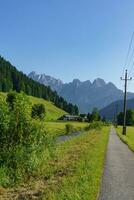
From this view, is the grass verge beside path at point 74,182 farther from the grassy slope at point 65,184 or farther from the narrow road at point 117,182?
the narrow road at point 117,182

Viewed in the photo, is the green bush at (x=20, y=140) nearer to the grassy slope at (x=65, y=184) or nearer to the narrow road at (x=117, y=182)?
the grassy slope at (x=65, y=184)

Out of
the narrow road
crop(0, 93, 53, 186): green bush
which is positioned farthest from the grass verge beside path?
crop(0, 93, 53, 186): green bush

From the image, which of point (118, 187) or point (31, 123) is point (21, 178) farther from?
point (118, 187)

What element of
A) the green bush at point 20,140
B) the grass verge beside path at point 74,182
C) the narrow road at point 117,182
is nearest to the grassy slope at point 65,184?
the grass verge beside path at point 74,182

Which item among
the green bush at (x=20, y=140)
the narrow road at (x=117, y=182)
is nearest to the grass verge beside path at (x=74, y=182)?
the narrow road at (x=117, y=182)

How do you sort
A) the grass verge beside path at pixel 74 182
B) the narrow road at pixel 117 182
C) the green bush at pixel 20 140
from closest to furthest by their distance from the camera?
1. the grass verge beside path at pixel 74 182
2. the narrow road at pixel 117 182
3. the green bush at pixel 20 140

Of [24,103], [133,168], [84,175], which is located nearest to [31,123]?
[24,103]

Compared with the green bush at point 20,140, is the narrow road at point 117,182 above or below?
below

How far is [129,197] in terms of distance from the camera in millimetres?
14461

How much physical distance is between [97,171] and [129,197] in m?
6.31

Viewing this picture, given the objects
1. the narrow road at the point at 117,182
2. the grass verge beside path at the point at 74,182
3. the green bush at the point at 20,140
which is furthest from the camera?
the green bush at the point at 20,140

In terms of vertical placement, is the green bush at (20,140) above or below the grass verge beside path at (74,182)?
above

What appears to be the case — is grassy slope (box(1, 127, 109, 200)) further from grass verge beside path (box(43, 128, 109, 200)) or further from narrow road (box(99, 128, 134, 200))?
narrow road (box(99, 128, 134, 200))

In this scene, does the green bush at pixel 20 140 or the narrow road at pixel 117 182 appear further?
the green bush at pixel 20 140
